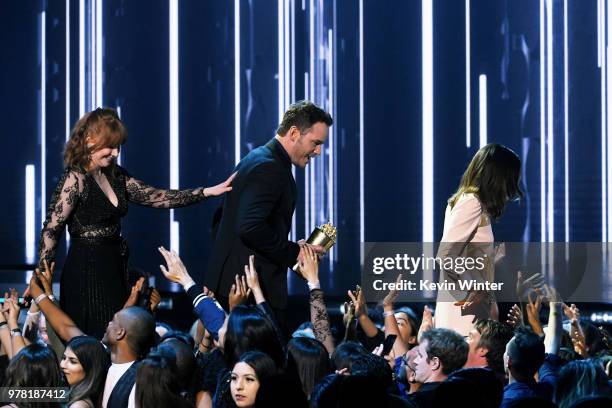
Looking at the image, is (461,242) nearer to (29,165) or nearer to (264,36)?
(264,36)

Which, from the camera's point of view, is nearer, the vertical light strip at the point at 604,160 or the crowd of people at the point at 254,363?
the crowd of people at the point at 254,363

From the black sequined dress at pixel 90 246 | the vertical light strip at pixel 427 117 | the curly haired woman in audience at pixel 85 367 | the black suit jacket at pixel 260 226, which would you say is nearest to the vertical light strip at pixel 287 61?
the vertical light strip at pixel 427 117

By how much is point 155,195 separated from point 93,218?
0.81 feet

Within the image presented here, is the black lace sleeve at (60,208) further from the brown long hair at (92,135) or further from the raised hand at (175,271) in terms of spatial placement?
the raised hand at (175,271)

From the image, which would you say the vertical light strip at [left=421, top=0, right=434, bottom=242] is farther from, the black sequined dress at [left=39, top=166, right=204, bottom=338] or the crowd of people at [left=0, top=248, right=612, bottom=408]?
the black sequined dress at [left=39, top=166, right=204, bottom=338]

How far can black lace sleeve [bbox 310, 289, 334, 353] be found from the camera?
3396 mm

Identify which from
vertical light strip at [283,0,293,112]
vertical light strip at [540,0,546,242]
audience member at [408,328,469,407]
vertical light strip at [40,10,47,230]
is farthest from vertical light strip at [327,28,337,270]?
audience member at [408,328,469,407]

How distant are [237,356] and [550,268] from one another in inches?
148

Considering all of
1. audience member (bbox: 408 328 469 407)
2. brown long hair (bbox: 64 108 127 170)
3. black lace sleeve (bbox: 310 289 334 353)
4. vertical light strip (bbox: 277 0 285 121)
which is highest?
vertical light strip (bbox: 277 0 285 121)

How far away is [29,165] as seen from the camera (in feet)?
25.4

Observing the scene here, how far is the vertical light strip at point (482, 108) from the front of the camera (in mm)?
6949

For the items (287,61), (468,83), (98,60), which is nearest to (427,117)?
(468,83)

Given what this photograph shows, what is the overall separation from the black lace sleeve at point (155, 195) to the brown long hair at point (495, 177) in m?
0.92

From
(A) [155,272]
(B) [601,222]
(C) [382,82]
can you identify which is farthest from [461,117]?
(A) [155,272]
